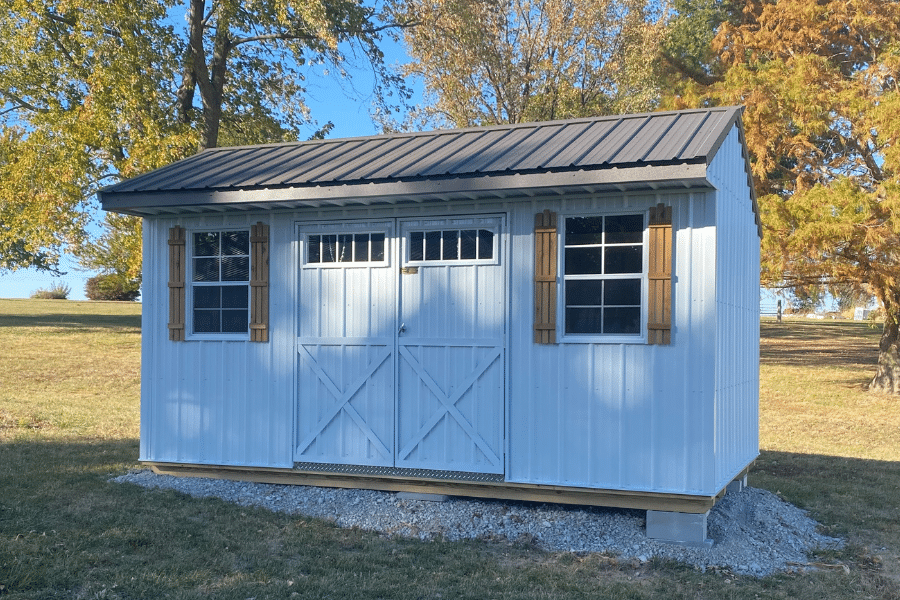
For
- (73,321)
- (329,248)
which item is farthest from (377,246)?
(73,321)

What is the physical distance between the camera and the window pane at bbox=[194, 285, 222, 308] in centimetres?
852

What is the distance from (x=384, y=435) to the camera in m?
7.87

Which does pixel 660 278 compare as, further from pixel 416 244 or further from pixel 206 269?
pixel 206 269

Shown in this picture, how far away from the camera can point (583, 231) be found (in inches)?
286

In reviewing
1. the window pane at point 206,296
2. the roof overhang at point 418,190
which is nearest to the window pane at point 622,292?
the roof overhang at point 418,190

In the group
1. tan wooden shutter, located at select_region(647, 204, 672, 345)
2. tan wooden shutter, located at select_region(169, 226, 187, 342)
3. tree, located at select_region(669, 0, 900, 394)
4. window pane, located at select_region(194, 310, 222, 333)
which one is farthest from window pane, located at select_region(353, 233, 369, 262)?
tree, located at select_region(669, 0, 900, 394)

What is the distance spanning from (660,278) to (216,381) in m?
4.20

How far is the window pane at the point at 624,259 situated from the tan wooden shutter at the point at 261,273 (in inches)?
123

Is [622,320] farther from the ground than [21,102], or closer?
closer

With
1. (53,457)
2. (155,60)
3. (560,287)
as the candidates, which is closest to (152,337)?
(53,457)

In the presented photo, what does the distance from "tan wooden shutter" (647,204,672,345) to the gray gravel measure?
1.56 meters

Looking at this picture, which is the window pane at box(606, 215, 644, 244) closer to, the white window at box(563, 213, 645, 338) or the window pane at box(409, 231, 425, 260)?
the white window at box(563, 213, 645, 338)

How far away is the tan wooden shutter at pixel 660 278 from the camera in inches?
272

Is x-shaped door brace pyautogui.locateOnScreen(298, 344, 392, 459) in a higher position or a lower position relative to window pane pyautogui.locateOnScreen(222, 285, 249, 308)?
lower
